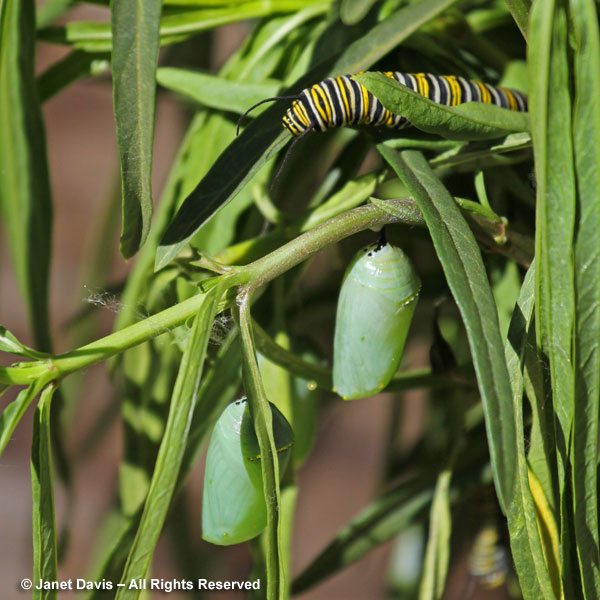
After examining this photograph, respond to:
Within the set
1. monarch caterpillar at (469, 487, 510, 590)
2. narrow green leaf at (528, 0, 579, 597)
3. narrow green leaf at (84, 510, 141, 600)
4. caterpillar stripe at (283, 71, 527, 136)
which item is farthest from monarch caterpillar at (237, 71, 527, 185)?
monarch caterpillar at (469, 487, 510, 590)

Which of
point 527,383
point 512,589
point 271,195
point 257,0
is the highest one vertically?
point 257,0

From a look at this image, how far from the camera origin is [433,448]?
32.1 inches

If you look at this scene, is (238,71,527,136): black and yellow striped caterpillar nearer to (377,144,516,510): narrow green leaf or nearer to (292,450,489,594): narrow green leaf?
(377,144,516,510): narrow green leaf

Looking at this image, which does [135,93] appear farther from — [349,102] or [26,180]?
[26,180]

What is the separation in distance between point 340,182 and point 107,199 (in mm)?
493

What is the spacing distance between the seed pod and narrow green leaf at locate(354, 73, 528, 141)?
0.09m

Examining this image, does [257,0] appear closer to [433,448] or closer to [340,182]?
[340,182]

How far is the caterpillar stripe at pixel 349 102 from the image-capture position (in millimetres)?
473

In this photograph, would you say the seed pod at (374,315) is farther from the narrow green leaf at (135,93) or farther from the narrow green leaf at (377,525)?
the narrow green leaf at (377,525)

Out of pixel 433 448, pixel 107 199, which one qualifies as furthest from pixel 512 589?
pixel 107 199

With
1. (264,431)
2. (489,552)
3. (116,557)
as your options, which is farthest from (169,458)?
(489,552)

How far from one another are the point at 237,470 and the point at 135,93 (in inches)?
9.5

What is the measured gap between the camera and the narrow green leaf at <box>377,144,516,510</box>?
0.34m

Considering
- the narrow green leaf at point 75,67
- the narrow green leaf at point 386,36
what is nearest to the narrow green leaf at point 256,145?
the narrow green leaf at point 386,36
